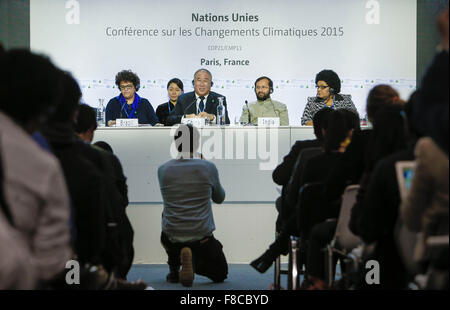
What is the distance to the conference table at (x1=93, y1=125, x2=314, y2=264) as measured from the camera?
5.40m

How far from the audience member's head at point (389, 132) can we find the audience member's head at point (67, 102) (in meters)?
1.15

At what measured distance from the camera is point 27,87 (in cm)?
149

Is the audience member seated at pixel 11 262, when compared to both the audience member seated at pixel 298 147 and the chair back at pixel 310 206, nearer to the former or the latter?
the chair back at pixel 310 206

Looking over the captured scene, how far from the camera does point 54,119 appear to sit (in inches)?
77.6

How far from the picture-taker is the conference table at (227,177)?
540 centimetres

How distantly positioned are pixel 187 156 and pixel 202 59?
159 inches

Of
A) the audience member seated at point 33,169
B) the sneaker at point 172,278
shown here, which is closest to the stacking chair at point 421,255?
the audience member seated at point 33,169

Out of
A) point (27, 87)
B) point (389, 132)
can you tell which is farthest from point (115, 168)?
point (27, 87)

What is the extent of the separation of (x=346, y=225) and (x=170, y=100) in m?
5.31

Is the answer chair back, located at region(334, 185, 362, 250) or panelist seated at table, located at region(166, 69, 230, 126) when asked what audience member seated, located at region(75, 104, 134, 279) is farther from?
panelist seated at table, located at region(166, 69, 230, 126)

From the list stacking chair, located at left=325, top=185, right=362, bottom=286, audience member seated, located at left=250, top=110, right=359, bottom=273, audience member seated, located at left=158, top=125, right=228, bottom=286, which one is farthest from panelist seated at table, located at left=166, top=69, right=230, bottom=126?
stacking chair, located at left=325, top=185, right=362, bottom=286

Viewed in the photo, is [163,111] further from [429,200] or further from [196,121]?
[429,200]
